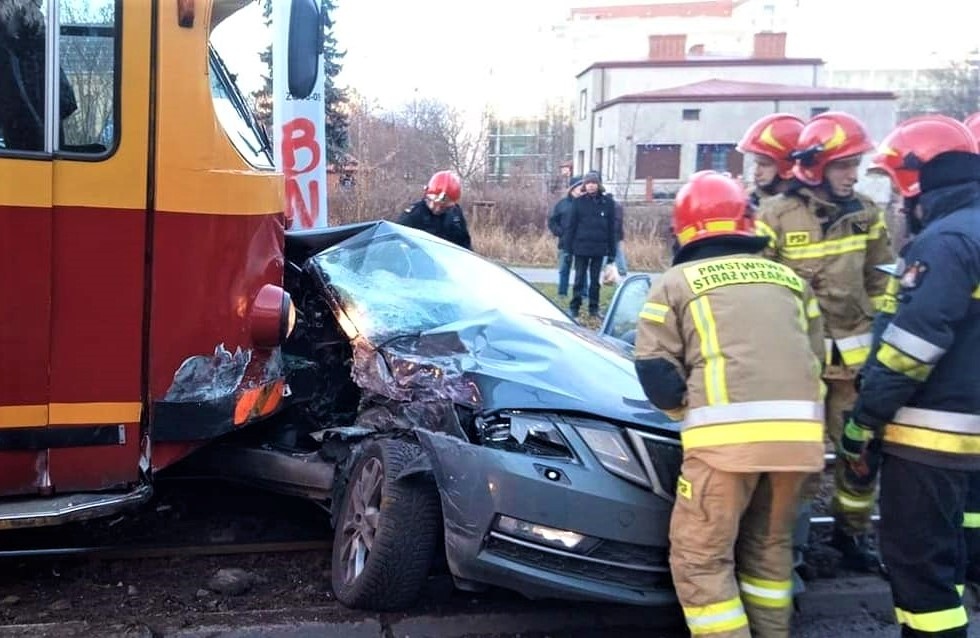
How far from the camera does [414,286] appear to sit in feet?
15.9

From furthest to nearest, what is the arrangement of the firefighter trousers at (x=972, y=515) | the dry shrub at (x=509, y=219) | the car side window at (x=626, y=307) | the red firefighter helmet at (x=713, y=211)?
→ 1. the dry shrub at (x=509, y=219)
2. the car side window at (x=626, y=307)
3. the firefighter trousers at (x=972, y=515)
4. the red firefighter helmet at (x=713, y=211)

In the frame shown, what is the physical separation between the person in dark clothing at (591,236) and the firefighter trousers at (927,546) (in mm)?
7994

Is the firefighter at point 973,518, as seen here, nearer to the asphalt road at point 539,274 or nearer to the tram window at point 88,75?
the tram window at point 88,75

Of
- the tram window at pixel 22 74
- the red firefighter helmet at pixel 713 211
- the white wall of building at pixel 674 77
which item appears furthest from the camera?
the white wall of building at pixel 674 77

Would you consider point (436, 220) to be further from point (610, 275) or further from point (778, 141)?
point (610, 275)

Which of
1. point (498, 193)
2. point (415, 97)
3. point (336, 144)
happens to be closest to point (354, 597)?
point (336, 144)

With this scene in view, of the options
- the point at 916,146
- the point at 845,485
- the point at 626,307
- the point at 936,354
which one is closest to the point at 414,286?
the point at 626,307

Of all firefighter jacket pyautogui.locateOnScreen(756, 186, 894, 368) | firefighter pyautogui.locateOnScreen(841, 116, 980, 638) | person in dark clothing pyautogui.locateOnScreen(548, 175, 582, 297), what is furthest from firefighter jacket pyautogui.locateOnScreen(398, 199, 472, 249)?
firefighter pyautogui.locateOnScreen(841, 116, 980, 638)

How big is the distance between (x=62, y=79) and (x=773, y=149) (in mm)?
3193

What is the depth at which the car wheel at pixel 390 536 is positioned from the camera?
365 centimetres

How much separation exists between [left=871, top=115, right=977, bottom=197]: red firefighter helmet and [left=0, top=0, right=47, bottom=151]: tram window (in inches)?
128

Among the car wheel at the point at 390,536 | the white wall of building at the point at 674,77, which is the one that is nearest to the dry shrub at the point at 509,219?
the car wheel at the point at 390,536

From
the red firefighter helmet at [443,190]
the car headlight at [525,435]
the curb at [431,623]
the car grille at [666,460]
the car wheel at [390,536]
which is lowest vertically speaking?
the curb at [431,623]

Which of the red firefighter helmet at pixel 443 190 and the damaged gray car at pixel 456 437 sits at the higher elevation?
the red firefighter helmet at pixel 443 190
